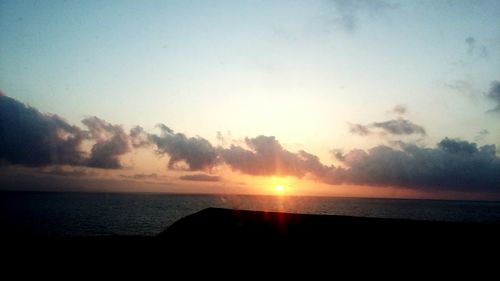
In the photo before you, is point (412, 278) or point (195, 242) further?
point (195, 242)

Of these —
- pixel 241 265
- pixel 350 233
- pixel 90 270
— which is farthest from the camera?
pixel 90 270

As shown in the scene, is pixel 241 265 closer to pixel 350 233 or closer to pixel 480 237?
pixel 350 233

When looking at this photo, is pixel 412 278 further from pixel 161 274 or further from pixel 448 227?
pixel 161 274

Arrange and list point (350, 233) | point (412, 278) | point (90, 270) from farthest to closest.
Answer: point (90, 270) → point (350, 233) → point (412, 278)

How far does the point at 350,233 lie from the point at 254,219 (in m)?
5.47

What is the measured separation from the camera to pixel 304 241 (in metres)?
16.2

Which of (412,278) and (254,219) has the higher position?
(254,219)

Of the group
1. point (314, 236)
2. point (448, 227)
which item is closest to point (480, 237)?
→ point (448, 227)

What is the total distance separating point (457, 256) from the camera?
46.2 ft

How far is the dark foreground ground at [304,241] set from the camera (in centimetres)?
1457

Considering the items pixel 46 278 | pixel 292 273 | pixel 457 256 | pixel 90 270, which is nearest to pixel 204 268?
pixel 292 273

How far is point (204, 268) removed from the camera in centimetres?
1520

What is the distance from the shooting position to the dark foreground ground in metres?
14.6

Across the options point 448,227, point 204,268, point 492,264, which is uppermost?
point 448,227
